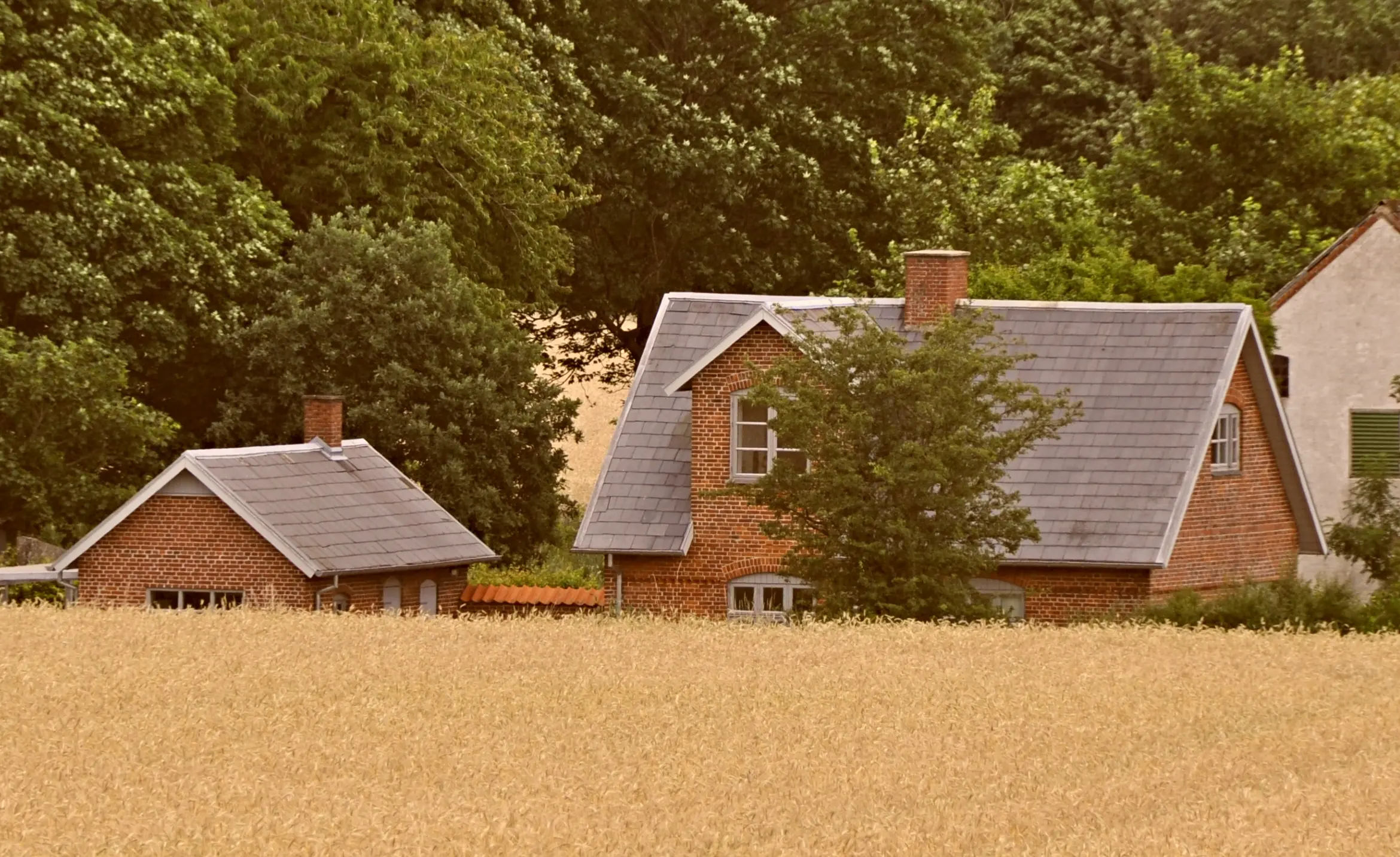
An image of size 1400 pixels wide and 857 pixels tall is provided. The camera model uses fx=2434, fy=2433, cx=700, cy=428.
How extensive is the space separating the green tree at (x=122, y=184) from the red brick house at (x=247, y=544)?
3.62 metres

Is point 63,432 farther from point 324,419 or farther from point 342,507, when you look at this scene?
point 342,507

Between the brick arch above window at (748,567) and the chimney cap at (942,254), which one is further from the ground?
the chimney cap at (942,254)

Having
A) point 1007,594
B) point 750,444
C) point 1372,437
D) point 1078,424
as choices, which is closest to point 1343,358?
point 1372,437

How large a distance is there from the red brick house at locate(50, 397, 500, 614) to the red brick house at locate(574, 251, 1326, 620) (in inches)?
168

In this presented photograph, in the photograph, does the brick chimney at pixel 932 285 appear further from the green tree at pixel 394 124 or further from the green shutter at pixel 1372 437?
the green tree at pixel 394 124

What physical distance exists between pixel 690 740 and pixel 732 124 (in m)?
38.6

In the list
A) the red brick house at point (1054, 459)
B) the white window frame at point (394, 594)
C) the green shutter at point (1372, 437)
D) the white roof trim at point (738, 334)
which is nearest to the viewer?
the red brick house at point (1054, 459)

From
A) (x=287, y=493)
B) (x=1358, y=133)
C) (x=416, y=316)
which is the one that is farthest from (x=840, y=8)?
(x=287, y=493)

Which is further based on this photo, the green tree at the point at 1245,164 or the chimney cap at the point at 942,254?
the green tree at the point at 1245,164

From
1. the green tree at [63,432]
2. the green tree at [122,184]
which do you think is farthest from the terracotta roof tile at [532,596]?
the green tree at [122,184]

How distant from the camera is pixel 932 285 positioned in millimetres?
41469

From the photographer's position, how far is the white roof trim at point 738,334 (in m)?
39.5

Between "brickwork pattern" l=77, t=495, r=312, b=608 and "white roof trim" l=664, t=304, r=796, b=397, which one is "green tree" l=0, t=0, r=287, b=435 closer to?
"brickwork pattern" l=77, t=495, r=312, b=608

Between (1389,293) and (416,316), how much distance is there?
60.7ft
